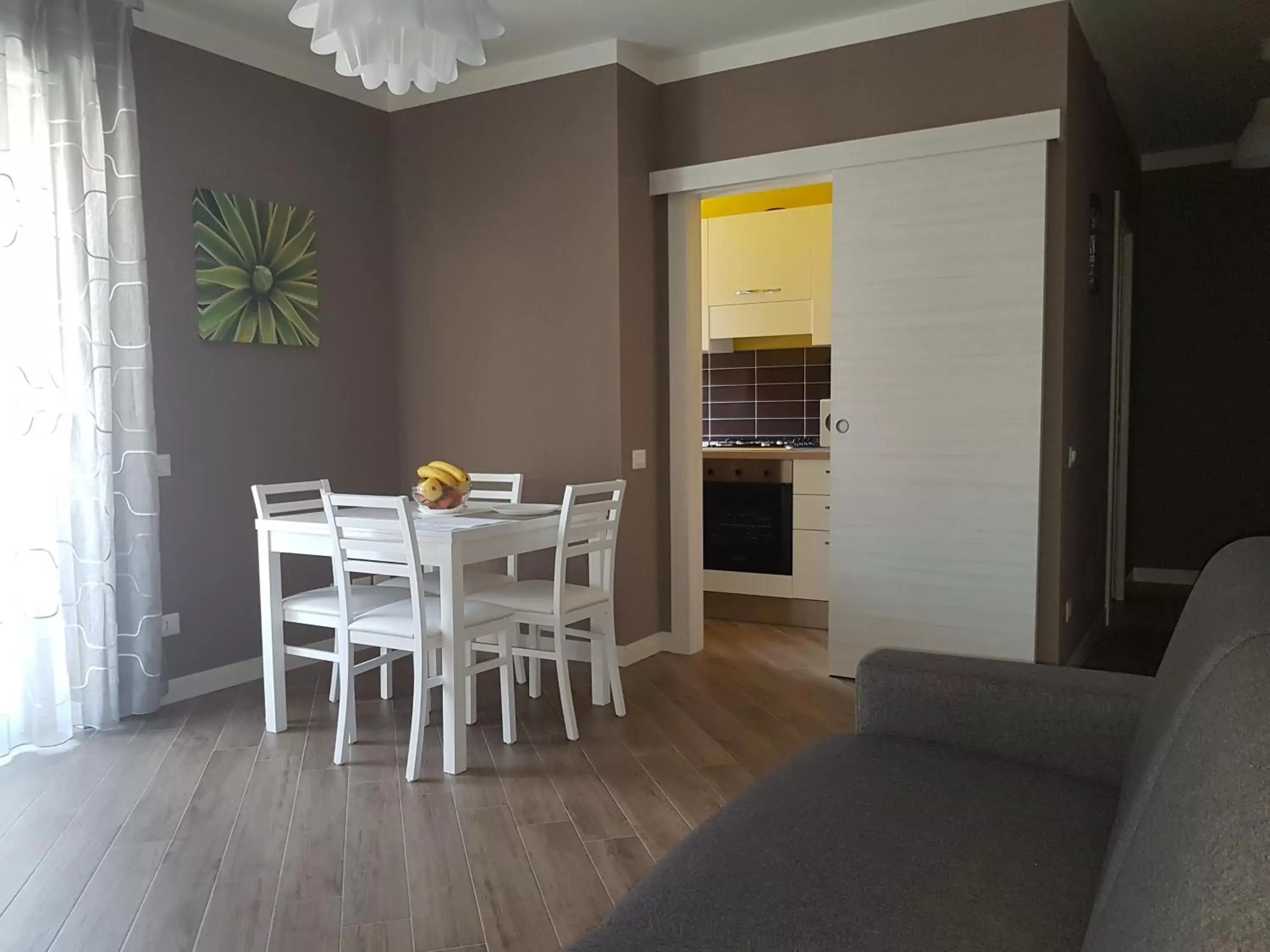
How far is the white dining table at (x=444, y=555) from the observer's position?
9.61ft

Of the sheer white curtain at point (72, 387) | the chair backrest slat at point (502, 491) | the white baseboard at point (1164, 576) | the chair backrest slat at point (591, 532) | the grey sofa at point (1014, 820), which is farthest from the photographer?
the white baseboard at point (1164, 576)

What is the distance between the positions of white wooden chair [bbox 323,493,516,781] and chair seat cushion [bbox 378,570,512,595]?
0.90 ft

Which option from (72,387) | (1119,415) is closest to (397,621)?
(72,387)

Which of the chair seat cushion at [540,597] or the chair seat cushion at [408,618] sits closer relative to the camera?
the chair seat cushion at [408,618]

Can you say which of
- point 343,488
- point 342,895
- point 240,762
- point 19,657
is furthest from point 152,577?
point 342,895

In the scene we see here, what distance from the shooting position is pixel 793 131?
156 inches

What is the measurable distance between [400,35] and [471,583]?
76.1 inches

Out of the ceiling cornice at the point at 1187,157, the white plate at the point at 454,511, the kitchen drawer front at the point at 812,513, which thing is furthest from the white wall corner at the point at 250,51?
the ceiling cornice at the point at 1187,157

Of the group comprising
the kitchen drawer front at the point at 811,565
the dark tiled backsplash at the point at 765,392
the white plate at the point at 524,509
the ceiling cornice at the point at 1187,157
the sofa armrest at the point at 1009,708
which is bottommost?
the kitchen drawer front at the point at 811,565

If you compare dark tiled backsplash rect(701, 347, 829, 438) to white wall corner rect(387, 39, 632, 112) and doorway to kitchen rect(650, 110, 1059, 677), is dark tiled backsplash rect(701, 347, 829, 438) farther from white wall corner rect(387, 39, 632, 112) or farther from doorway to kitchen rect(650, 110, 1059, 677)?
white wall corner rect(387, 39, 632, 112)

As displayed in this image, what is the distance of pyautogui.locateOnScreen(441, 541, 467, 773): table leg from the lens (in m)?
2.92

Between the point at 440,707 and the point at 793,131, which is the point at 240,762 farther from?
the point at 793,131

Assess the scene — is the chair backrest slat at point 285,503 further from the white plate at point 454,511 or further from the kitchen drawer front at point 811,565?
the kitchen drawer front at point 811,565

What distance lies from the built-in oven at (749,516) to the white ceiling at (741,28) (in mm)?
2070
